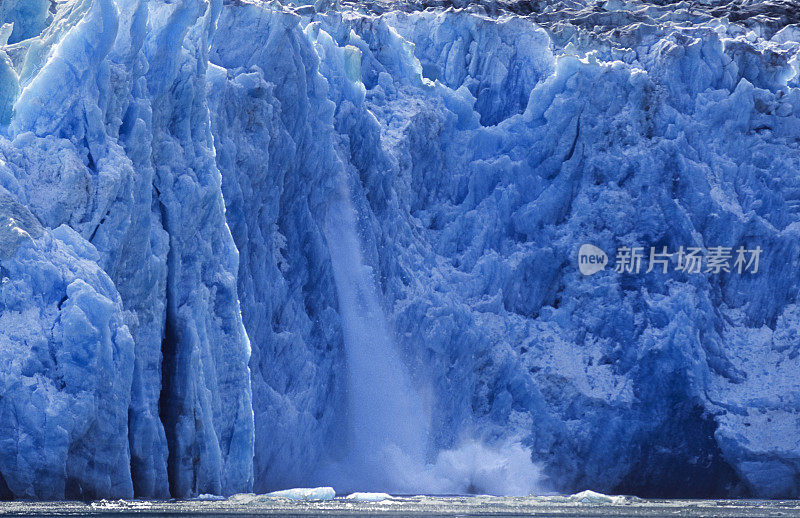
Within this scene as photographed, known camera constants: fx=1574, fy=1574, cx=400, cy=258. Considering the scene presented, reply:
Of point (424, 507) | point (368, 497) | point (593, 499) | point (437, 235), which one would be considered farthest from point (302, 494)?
point (437, 235)

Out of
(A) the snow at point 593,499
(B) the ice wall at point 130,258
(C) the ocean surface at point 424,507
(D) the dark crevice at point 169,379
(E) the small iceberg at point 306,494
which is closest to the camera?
(C) the ocean surface at point 424,507

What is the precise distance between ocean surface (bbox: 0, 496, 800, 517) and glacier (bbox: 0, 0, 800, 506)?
5.08ft

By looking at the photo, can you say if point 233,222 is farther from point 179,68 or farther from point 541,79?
point 541,79

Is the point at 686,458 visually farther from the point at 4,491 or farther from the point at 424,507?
the point at 4,491

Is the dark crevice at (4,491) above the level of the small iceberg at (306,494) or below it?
above

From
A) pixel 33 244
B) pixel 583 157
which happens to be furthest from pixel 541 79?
pixel 33 244

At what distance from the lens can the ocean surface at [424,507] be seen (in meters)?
22.5

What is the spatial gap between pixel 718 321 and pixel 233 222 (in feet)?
37.5

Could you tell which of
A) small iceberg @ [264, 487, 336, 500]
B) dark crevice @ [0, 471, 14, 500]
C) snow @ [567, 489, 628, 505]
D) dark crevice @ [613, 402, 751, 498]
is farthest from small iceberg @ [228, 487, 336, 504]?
dark crevice @ [613, 402, 751, 498]

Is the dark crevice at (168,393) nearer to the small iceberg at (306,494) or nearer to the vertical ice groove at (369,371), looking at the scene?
the small iceberg at (306,494)

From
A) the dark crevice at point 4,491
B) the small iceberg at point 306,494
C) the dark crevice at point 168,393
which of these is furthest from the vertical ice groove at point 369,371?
the dark crevice at point 4,491

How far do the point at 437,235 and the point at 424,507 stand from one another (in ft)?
31.4

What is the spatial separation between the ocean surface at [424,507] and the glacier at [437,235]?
5.08 feet

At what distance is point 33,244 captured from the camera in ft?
76.8
